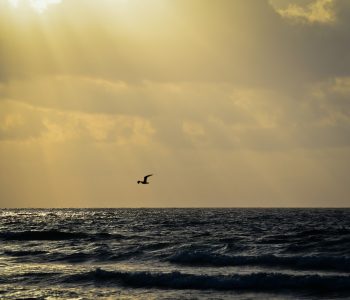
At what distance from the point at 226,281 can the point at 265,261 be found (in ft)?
22.1

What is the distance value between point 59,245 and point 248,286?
79.6 feet

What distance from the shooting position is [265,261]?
120 feet

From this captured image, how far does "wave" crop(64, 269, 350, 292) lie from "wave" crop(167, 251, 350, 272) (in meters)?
4.50

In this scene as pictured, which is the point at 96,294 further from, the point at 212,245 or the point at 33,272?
the point at 212,245

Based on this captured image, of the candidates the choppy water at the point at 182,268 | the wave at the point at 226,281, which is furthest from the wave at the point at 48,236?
the wave at the point at 226,281

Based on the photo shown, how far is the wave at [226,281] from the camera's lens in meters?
29.7

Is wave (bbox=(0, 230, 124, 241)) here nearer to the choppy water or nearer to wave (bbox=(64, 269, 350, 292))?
the choppy water

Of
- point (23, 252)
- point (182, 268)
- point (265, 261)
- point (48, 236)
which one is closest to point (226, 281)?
point (182, 268)

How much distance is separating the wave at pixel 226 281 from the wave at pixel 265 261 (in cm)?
450

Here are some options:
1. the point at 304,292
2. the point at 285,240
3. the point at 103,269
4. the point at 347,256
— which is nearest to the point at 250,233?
the point at 285,240

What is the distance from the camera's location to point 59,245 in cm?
5078

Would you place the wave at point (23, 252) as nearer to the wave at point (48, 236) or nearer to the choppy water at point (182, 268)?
the choppy water at point (182, 268)

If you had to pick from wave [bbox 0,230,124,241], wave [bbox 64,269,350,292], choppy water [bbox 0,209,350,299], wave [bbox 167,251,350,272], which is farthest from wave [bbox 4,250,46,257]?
wave [bbox 64,269,350,292]

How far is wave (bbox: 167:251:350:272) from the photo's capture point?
35.4 m
